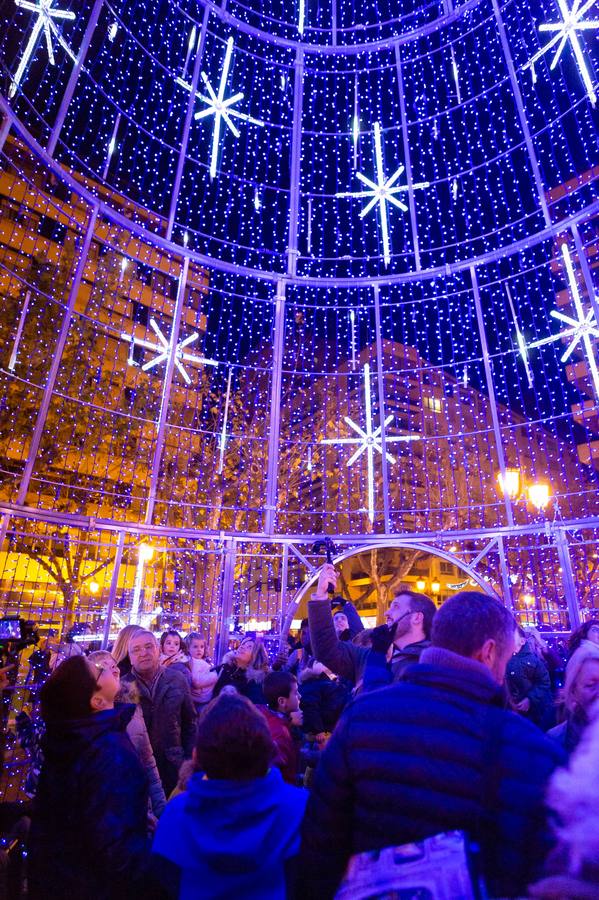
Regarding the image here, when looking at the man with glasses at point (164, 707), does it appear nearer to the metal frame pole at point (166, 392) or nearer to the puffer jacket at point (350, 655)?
the puffer jacket at point (350, 655)

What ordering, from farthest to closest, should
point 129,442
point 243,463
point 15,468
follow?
point 243,463 → point 129,442 → point 15,468

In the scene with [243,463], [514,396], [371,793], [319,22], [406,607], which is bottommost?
[371,793]

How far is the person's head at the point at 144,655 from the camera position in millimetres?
3352

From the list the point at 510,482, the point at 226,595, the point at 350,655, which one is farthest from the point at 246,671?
the point at 510,482

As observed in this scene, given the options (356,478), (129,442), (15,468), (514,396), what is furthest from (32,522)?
(514,396)

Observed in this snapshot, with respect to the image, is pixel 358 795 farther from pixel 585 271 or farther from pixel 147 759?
pixel 585 271

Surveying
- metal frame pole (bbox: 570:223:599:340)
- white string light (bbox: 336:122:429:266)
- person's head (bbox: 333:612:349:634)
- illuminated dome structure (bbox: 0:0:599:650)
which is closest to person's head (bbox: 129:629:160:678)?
person's head (bbox: 333:612:349:634)

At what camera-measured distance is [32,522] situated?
8.60 m

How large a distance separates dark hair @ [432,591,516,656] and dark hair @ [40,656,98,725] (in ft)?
3.85

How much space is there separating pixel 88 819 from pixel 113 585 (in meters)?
7.72

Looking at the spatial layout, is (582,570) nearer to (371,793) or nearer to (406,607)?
(406,607)

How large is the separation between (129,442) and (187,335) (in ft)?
8.68

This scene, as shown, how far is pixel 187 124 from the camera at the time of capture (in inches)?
440

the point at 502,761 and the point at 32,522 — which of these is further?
the point at 32,522
